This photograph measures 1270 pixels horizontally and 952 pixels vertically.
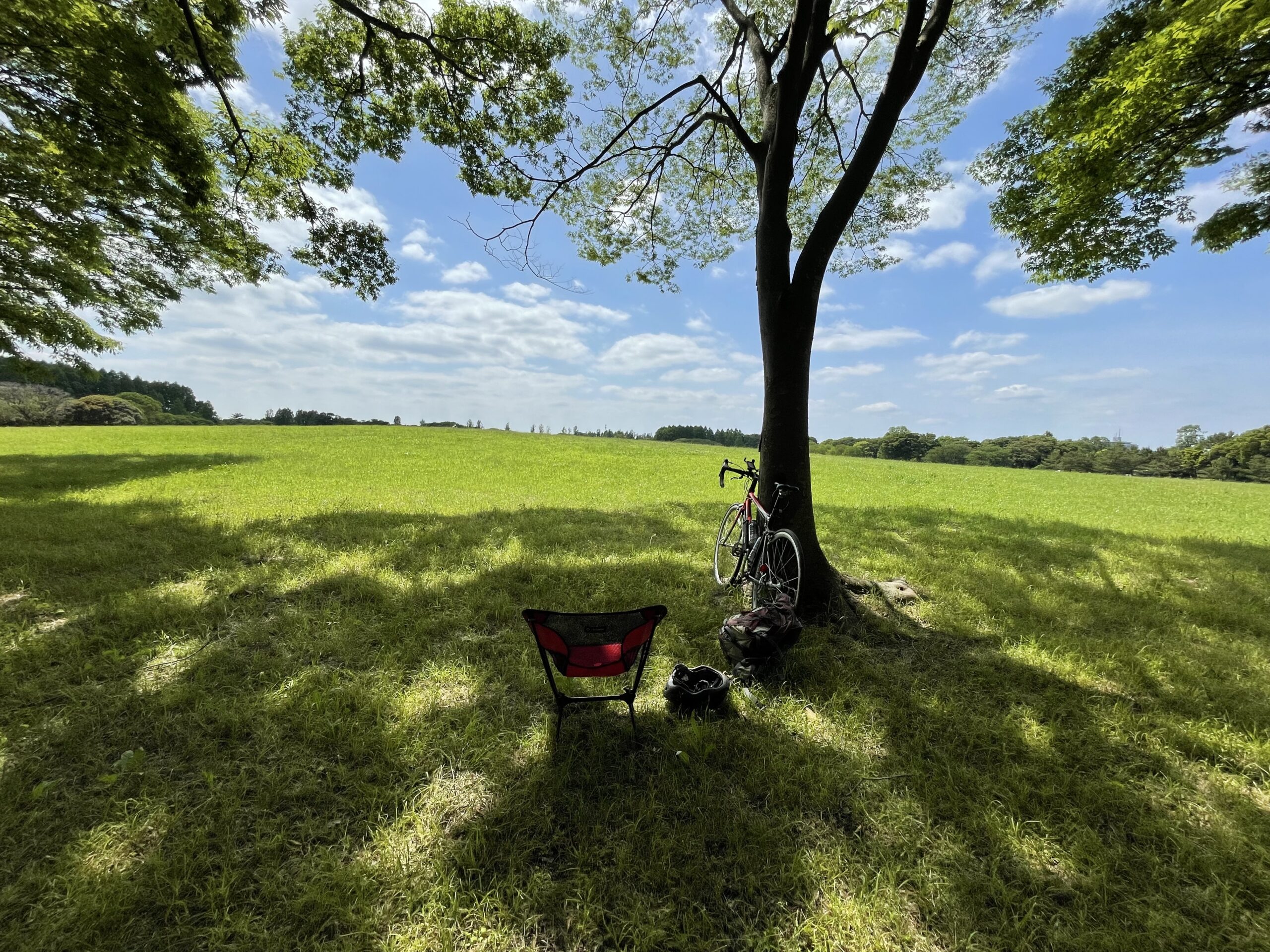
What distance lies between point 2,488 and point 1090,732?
1858 cm

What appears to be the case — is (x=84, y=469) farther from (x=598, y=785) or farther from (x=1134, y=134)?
(x=1134, y=134)

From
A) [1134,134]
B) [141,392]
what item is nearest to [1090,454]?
[1134,134]

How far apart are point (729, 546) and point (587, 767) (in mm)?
4146

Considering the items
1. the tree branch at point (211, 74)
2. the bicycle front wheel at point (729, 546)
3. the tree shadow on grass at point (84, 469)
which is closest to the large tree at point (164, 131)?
the tree branch at point (211, 74)

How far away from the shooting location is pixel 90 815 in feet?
7.63

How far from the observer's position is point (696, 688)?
3.37 meters

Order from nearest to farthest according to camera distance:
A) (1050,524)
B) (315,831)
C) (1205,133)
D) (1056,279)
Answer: (315,831) → (1205,133) → (1056,279) → (1050,524)

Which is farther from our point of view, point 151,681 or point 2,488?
point 2,488

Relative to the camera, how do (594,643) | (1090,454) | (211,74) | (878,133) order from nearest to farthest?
(594,643) < (878,133) < (211,74) < (1090,454)

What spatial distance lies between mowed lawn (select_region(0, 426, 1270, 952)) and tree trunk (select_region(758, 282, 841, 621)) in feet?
1.81

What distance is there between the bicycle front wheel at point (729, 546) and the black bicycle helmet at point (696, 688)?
201cm

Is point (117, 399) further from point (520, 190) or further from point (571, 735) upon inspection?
point (571, 735)

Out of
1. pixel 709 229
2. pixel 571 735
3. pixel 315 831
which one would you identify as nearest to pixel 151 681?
pixel 315 831

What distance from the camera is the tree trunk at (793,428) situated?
4.61 meters
